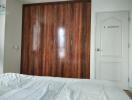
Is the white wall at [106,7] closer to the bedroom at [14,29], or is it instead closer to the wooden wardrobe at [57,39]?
the bedroom at [14,29]

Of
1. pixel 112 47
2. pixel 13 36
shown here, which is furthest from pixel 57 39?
pixel 112 47

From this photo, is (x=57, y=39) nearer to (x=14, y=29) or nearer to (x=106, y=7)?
(x=14, y=29)

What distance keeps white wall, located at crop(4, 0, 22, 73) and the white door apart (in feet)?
8.28

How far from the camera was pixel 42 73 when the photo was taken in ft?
15.7

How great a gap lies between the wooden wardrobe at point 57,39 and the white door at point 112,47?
1.18 ft

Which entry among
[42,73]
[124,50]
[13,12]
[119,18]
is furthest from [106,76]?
[13,12]

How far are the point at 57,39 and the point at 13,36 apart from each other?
1362mm

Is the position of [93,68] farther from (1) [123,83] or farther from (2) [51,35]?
(2) [51,35]

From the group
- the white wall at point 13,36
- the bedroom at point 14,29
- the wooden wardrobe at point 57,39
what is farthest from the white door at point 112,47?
the white wall at point 13,36

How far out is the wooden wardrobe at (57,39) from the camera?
14.5ft

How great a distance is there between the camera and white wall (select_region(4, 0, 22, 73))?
428 centimetres

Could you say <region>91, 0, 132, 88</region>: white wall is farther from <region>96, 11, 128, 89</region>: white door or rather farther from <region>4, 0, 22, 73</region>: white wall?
<region>4, 0, 22, 73</region>: white wall

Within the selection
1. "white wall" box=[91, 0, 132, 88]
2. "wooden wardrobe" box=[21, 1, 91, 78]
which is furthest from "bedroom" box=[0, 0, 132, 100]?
"wooden wardrobe" box=[21, 1, 91, 78]

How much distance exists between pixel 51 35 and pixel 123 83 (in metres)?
2.54
